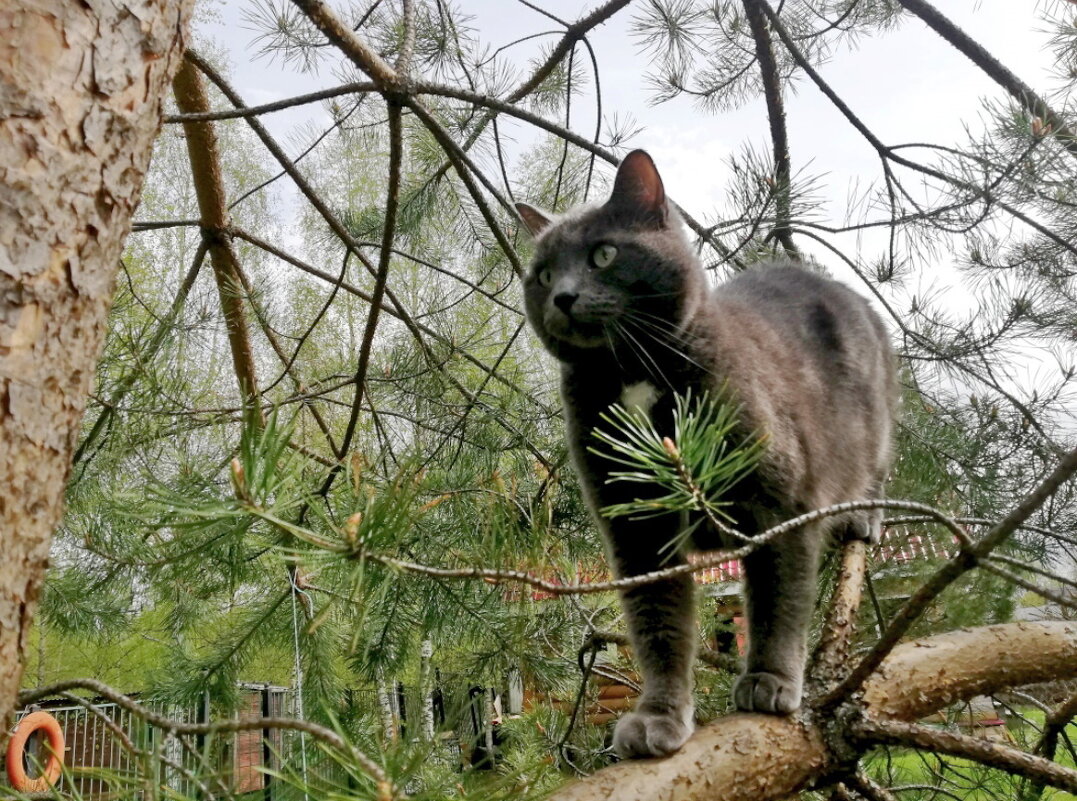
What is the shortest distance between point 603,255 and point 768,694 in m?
0.68

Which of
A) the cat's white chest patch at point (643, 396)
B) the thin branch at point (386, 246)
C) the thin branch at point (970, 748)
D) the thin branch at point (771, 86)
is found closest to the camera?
the thin branch at point (970, 748)

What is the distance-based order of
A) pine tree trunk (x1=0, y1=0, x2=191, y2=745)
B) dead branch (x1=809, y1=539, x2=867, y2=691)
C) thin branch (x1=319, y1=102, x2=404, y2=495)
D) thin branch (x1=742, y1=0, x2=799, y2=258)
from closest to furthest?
1. pine tree trunk (x1=0, y1=0, x2=191, y2=745)
2. dead branch (x1=809, y1=539, x2=867, y2=691)
3. thin branch (x1=319, y1=102, x2=404, y2=495)
4. thin branch (x1=742, y1=0, x2=799, y2=258)

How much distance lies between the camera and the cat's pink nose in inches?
46.8

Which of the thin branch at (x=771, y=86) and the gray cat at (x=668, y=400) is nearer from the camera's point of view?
the gray cat at (x=668, y=400)

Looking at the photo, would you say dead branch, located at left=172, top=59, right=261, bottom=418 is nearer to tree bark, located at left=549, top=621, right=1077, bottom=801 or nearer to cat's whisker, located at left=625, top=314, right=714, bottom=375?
cat's whisker, located at left=625, top=314, right=714, bottom=375

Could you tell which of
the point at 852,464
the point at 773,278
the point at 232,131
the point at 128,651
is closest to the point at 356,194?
the point at 232,131

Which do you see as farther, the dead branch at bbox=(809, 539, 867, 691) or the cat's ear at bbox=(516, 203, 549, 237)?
the cat's ear at bbox=(516, 203, 549, 237)

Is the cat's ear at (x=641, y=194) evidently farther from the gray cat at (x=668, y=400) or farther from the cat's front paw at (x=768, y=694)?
the cat's front paw at (x=768, y=694)

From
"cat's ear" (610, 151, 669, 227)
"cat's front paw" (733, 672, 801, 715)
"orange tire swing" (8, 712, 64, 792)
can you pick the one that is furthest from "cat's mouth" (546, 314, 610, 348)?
"orange tire swing" (8, 712, 64, 792)

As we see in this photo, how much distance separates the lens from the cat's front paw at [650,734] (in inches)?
39.3

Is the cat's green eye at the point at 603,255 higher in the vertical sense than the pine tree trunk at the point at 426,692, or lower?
higher

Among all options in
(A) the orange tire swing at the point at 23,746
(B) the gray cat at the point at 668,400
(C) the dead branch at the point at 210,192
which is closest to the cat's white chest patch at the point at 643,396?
(B) the gray cat at the point at 668,400

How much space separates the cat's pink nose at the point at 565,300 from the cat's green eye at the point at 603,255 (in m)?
0.10

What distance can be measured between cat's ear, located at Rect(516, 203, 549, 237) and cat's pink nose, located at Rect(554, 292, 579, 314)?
33 centimetres
